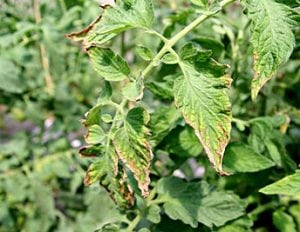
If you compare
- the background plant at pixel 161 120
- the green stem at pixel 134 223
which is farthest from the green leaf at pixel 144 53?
the green stem at pixel 134 223

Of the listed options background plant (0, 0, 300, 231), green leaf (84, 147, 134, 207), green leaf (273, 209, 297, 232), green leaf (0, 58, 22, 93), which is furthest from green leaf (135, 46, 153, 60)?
green leaf (0, 58, 22, 93)

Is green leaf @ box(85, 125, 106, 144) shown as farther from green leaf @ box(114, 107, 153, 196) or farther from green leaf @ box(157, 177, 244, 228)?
green leaf @ box(157, 177, 244, 228)

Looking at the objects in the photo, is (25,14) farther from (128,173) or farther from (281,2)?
(281,2)

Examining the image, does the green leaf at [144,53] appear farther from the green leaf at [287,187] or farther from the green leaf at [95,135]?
the green leaf at [287,187]

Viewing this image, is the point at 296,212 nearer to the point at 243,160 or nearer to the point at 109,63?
the point at 243,160

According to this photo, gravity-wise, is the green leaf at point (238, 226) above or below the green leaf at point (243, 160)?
below

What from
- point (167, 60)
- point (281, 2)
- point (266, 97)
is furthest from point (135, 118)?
point (266, 97)

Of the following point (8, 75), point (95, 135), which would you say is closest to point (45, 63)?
point (8, 75)
